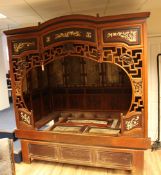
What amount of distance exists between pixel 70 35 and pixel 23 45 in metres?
0.76

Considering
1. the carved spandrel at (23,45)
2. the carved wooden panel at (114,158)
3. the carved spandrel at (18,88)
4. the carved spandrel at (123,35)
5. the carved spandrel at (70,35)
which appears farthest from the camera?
the carved spandrel at (18,88)

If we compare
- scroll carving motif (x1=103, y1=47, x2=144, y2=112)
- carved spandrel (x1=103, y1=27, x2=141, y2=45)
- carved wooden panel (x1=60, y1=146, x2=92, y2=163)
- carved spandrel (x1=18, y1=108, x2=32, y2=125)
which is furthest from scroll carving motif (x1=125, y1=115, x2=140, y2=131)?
carved spandrel (x1=18, y1=108, x2=32, y2=125)

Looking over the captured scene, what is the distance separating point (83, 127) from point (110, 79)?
1033mm

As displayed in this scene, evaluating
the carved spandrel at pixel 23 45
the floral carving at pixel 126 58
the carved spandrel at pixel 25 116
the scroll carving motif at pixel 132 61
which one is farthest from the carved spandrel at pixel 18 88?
the floral carving at pixel 126 58

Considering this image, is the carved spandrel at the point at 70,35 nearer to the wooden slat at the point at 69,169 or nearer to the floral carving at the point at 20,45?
the floral carving at the point at 20,45

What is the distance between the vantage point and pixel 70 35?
256cm

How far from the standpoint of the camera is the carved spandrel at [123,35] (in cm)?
234

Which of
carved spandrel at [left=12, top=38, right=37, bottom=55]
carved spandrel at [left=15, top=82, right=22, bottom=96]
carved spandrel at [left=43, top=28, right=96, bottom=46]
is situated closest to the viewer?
carved spandrel at [left=43, top=28, right=96, bottom=46]

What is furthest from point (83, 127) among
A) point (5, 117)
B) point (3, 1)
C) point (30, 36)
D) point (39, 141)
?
point (3, 1)

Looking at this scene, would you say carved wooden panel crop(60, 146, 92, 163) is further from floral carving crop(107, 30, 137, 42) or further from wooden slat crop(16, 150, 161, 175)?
floral carving crop(107, 30, 137, 42)

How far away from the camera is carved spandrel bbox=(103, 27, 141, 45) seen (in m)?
2.34

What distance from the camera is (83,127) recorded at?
10.4 feet

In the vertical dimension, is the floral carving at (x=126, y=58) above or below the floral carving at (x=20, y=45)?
below

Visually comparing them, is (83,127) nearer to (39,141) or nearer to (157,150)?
(39,141)
